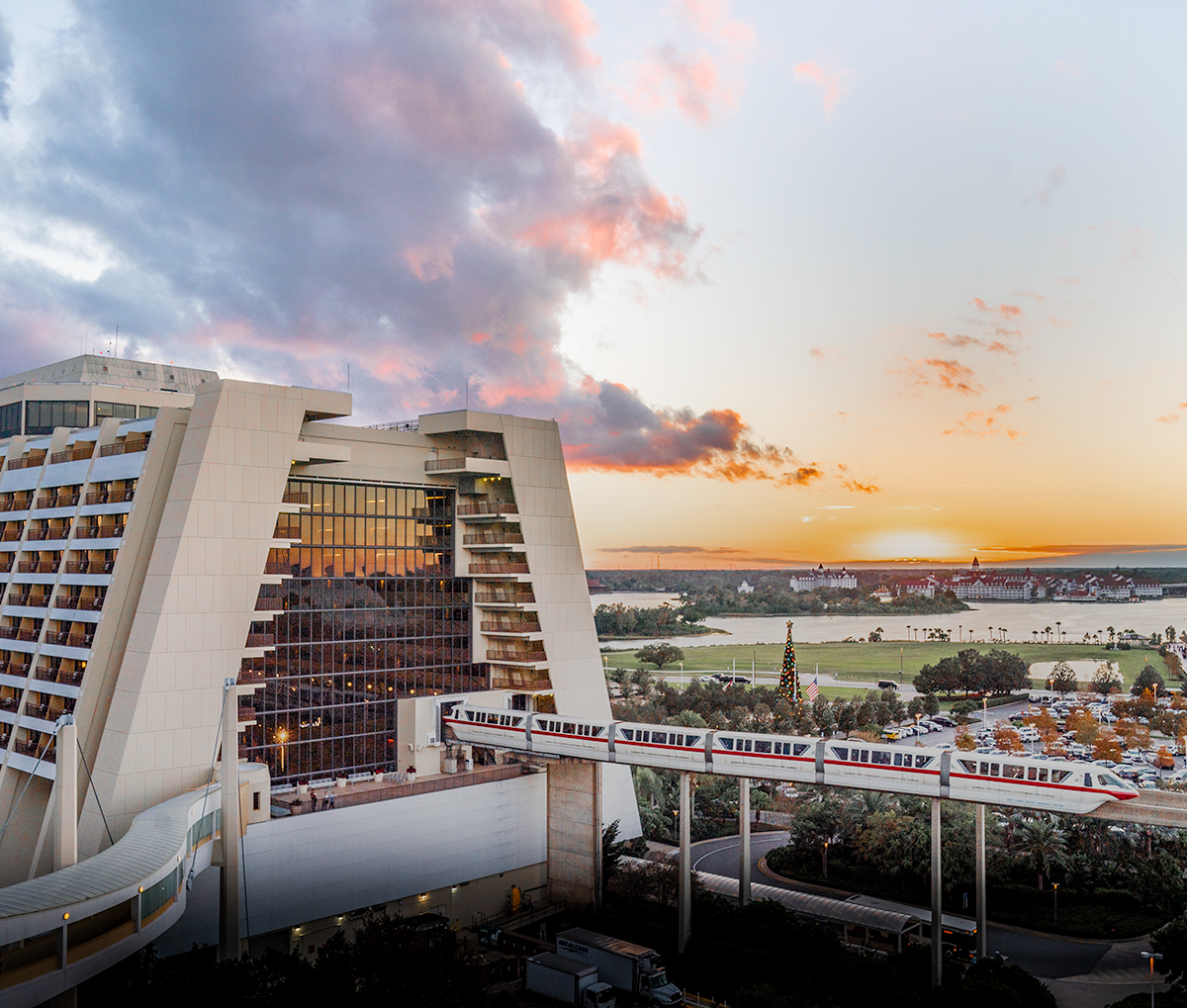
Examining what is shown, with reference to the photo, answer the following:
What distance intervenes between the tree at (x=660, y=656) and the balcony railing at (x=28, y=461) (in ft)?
422

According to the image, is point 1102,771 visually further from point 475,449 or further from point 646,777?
point 646,777

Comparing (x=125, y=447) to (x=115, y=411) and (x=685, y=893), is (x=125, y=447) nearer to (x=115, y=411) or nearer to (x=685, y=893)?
(x=115, y=411)

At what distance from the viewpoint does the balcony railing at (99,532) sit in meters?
47.7

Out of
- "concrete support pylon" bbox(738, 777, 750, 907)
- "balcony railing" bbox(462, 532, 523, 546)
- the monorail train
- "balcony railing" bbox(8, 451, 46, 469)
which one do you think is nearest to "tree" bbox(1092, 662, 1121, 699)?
"concrete support pylon" bbox(738, 777, 750, 907)

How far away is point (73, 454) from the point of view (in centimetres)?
5206

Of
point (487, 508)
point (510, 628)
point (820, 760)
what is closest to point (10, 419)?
point (487, 508)

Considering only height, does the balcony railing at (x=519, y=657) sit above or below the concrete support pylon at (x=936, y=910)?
above

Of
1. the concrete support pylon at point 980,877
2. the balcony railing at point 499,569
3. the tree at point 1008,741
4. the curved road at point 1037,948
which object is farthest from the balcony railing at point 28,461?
the tree at point 1008,741

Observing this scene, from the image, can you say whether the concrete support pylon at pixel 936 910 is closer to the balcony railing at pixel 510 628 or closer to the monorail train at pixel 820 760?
the monorail train at pixel 820 760

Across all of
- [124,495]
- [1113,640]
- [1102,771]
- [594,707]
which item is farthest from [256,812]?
[1113,640]

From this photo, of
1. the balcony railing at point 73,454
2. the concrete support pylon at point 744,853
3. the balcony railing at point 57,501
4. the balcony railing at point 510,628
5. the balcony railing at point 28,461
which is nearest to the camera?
the concrete support pylon at point 744,853

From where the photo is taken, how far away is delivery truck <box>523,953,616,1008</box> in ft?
125

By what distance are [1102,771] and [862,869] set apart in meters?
25.1

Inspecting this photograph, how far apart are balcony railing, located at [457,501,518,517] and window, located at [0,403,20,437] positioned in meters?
32.7
